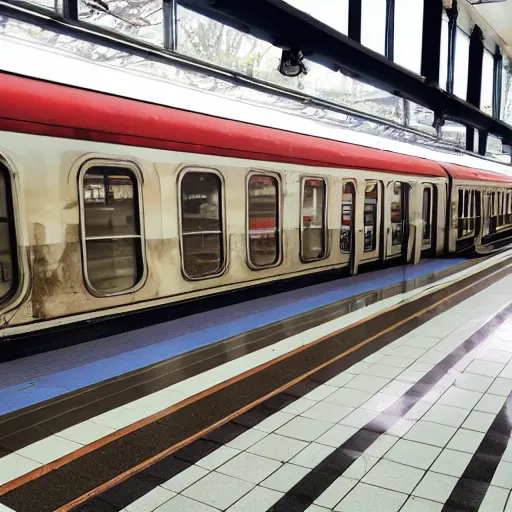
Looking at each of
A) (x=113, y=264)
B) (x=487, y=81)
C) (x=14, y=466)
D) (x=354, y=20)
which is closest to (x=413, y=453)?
(x=14, y=466)

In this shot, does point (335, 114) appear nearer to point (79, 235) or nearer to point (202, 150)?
point (202, 150)

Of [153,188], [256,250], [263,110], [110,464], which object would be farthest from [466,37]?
[110,464]

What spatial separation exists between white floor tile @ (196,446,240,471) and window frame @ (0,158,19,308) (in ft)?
6.71

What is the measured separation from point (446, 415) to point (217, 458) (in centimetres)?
159

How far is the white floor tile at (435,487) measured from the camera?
7.69ft

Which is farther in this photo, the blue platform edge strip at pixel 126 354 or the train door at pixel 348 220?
the train door at pixel 348 220

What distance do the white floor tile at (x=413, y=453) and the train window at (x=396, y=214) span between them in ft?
22.4

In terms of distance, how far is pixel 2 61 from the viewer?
157 inches

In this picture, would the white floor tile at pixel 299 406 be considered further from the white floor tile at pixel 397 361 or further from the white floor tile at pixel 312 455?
the white floor tile at pixel 397 361

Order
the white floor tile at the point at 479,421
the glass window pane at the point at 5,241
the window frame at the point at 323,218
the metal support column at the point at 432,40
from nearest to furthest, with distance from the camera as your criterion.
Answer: the white floor tile at the point at 479,421 → the glass window pane at the point at 5,241 → the window frame at the point at 323,218 → the metal support column at the point at 432,40

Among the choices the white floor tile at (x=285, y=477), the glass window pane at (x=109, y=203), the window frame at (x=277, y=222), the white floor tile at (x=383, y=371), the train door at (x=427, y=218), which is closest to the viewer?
the white floor tile at (x=285, y=477)

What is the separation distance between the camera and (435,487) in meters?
2.42

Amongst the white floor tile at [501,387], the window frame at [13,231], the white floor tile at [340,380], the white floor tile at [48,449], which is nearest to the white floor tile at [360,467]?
the white floor tile at [340,380]

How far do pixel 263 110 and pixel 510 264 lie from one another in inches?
282
